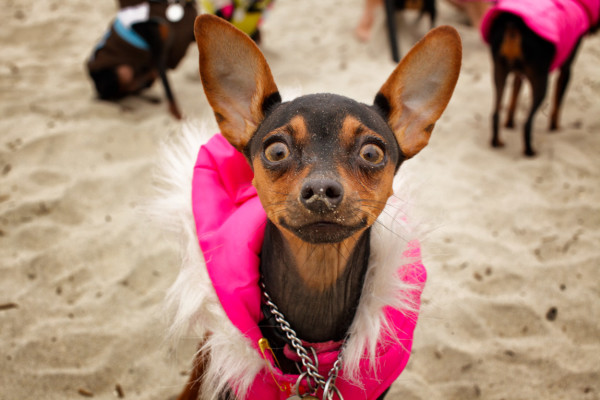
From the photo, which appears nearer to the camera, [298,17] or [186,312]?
[186,312]

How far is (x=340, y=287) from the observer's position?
147cm

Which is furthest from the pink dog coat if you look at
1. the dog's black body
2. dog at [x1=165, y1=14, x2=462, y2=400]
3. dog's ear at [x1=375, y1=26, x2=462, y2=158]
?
the dog's black body

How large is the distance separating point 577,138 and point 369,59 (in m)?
1.98

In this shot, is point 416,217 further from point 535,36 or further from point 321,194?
point 535,36

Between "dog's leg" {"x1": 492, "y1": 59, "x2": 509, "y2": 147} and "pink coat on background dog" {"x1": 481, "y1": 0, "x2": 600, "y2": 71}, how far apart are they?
236 millimetres

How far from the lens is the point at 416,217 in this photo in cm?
165

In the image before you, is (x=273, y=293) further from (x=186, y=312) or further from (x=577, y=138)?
(x=577, y=138)

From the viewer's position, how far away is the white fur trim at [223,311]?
146 cm

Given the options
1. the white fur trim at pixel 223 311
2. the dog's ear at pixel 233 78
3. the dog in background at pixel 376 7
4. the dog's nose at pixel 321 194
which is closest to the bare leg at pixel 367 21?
the dog in background at pixel 376 7

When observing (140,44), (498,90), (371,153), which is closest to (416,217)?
(371,153)

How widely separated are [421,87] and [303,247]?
0.61 meters

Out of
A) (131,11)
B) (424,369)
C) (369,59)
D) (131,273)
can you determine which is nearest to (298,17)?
(369,59)

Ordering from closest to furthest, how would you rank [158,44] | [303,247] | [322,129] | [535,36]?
[322,129] → [303,247] → [535,36] → [158,44]

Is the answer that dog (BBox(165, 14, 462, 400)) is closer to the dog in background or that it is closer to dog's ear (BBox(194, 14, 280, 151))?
dog's ear (BBox(194, 14, 280, 151))
